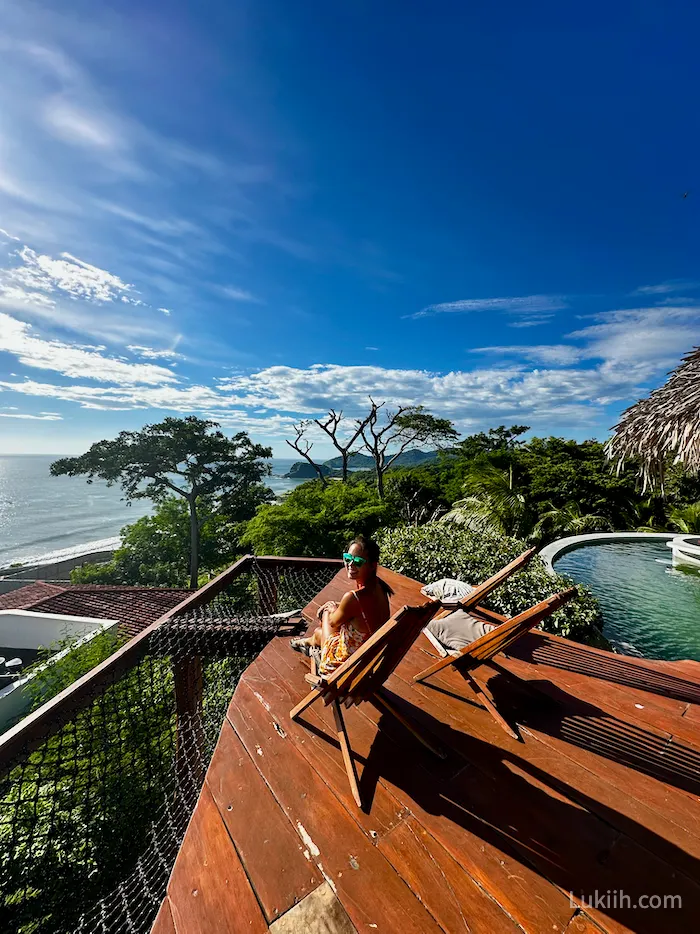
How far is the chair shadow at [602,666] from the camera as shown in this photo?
7.75 feet

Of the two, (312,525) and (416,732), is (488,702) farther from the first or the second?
(312,525)

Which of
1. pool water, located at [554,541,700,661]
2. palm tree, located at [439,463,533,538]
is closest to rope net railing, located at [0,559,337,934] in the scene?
pool water, located at [554,541,700,661]

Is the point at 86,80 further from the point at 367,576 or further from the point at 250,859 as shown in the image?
the point at 250,859

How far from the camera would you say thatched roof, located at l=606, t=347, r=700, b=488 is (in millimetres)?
5465

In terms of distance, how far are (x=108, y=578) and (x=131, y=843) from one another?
1812 cm

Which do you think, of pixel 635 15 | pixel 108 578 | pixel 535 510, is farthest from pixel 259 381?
pixel 635 15

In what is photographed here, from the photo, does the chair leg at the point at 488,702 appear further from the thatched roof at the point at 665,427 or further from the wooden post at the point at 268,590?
the thatched roof at the point at 665,427

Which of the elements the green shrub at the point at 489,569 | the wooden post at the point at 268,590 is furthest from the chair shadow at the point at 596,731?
the wooden post at the point at 268,590

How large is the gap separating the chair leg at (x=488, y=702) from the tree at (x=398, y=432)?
689 inches

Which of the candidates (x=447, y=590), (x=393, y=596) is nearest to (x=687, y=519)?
(x=447, y=590)

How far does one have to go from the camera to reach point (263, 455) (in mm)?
23672

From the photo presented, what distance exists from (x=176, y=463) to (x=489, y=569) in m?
20.2

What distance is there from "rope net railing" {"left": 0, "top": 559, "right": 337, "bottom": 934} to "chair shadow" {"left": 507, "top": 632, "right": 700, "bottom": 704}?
2.09 meters

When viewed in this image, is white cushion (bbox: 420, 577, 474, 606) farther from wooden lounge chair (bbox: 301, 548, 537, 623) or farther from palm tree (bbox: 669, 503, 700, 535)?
palm tree (bbox: 669, 503, 700, 535)
